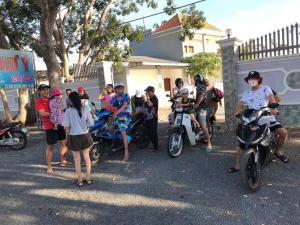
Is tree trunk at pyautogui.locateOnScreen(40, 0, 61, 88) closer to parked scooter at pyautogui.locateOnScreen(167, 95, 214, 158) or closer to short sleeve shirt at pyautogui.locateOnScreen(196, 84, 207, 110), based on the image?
parked scooter at pyautogui.locateOnScreen(167, 95, 214, 158)

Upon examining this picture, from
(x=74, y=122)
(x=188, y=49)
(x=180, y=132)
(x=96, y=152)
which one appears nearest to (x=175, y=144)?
(x=180, y=132)

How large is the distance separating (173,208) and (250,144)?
1473mm

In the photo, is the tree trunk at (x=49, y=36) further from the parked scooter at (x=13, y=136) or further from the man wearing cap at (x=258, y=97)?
the man wearing cap at (x=258, y=97)

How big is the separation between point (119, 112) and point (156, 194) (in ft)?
8.50

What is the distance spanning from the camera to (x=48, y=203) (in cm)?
509

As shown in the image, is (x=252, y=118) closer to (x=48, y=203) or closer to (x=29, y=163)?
(x=48, y=203)

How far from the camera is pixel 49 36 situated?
41.4 ft

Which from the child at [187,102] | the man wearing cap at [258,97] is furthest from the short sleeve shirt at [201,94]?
the man wearing cap at [258,97]

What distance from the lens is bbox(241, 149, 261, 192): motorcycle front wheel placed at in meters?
4.70

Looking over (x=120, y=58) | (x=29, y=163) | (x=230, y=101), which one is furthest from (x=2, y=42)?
(x=230, y=101)

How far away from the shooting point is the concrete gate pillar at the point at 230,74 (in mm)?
9258

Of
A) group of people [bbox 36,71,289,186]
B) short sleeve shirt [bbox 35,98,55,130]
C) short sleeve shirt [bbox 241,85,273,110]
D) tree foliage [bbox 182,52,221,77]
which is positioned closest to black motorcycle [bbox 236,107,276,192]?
short sleeve shirt [bbox 241,85,273,110]

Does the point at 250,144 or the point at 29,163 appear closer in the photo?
the point at 250,144

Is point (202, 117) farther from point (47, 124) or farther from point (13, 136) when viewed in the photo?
point (13, 136)
